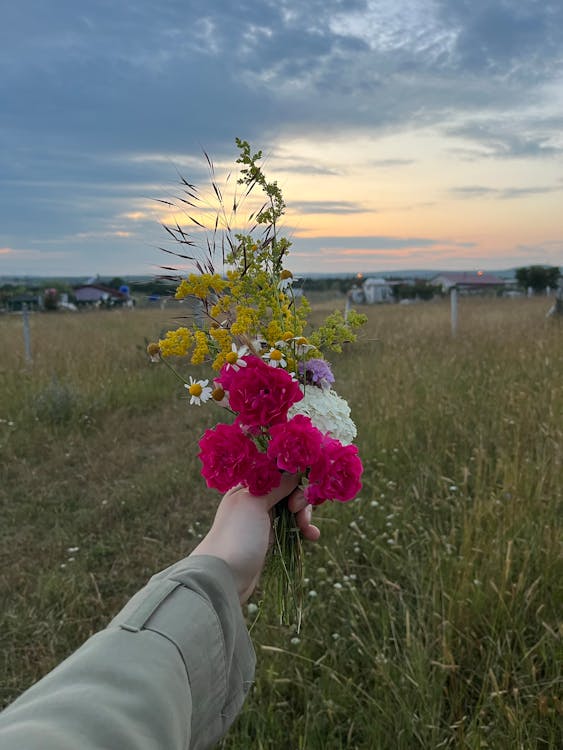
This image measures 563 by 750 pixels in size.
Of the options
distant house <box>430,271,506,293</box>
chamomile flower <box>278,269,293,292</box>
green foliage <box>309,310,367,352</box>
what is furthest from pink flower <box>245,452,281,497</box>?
distant house <box>430,271,506,293</box>

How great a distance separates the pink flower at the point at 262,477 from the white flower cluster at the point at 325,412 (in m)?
0.14

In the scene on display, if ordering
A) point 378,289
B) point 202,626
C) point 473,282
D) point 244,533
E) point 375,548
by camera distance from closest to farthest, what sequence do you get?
point 202,626
point 244,533
point 375,548
point 473,282
point 378,289

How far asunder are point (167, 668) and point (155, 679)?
0.13ft

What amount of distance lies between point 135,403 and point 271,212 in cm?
552

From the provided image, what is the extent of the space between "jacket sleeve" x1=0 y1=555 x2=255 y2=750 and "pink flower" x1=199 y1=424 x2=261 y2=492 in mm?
235

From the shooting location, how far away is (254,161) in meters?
1.50

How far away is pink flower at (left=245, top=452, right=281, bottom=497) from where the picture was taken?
1352 mm

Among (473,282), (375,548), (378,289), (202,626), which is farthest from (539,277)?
(202,626)

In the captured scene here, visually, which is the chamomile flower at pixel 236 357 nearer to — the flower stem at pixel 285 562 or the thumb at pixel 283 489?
the thumb at pixel 283 489

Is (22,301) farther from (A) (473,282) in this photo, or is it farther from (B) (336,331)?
(B) (336,331)

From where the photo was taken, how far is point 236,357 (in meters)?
1.38

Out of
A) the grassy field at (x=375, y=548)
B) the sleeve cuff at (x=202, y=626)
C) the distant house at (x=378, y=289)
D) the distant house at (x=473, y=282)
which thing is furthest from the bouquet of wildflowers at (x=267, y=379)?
the distant house at (x=378, y=289)

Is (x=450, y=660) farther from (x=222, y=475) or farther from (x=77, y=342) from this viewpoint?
(x=77, y=342)

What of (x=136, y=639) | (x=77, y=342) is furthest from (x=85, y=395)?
(x=136, y=639)
